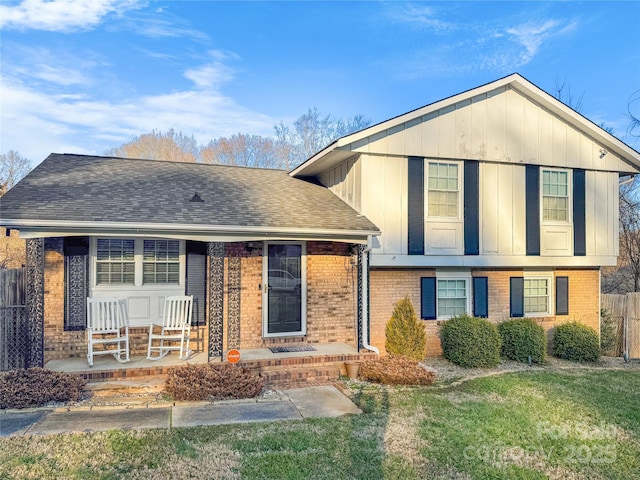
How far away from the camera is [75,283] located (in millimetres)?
8344

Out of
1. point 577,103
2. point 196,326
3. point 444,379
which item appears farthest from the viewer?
point 577,103

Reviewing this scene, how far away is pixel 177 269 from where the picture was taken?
355 inches

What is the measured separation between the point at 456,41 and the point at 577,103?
7561mm

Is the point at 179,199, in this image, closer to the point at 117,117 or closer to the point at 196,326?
the point at 196,326

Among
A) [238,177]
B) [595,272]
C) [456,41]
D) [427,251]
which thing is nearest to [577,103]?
[456,41]

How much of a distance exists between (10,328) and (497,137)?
10.6 metres

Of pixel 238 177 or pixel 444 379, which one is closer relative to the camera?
pixel 444 379

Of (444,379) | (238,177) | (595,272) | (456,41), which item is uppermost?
(456,41)

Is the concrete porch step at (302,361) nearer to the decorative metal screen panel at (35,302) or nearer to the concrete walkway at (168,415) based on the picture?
the concrete walkway at (168,415)

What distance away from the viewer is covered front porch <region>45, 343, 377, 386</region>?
7.49 metres

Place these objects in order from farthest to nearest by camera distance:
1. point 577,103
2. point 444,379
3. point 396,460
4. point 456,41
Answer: point 577,103, point 456,41, point 444,379, point 396,460

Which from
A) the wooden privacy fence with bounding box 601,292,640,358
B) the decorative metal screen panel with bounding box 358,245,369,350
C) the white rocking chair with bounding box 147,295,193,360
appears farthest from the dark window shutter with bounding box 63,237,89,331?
the wooden privacy fence with bounding box 601,292,640,358

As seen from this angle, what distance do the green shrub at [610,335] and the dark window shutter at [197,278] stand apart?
9999 mm

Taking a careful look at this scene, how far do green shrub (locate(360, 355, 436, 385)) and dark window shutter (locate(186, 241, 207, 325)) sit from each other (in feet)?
10.9
